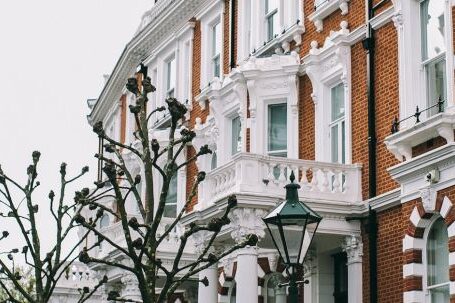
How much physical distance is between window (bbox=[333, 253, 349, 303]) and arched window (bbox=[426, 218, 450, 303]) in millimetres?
5178

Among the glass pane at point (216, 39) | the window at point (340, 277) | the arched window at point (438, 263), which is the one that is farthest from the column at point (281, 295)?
the glass pane at point (216, 39)

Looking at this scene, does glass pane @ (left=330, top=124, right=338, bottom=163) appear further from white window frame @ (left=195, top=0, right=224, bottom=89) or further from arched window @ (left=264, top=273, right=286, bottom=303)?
white window frame @ (left=195, top=0, right=224, bottom=89)

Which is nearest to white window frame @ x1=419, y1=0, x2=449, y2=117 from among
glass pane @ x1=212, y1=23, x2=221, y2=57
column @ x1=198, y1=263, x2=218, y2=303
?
column @ x1=198, y1=263, x2=218, y2=303

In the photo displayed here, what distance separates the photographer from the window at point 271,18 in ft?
93.9

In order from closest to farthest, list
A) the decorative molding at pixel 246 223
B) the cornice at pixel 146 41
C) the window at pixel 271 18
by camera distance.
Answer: the decorative molding at pixel 246 223 < the window at pixel 271 18 < the cornice at pixel 146 41

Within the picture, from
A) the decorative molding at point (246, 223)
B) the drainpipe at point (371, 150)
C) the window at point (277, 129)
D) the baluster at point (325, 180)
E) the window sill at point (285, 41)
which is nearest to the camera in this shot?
the decorative molding at point (246, 223)

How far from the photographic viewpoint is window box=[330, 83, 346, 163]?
24.6 meters

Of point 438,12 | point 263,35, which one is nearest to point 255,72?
point 263,35

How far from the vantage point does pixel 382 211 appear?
2231 cm

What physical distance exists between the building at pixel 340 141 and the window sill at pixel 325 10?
1.0 inches

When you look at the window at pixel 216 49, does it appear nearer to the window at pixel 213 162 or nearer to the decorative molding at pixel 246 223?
the window at pixel 213 162

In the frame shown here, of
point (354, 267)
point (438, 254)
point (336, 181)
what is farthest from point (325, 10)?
point (438, 254)

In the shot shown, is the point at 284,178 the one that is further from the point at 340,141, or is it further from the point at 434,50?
the point at 434,50

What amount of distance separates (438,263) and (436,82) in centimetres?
335
